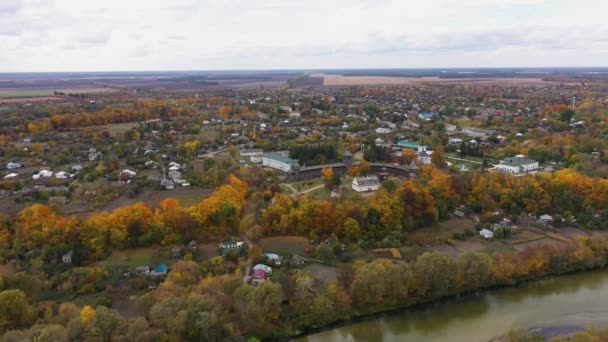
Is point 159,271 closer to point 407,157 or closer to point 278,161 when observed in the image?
point 278,161

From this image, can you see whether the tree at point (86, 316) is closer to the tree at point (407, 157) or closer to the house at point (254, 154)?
the house at point (254, 154)

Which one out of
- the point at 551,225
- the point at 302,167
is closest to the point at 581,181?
the point at 551,225

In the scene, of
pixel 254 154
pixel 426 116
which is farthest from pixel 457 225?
pixel 426 116

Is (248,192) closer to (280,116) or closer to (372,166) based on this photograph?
(372,166)

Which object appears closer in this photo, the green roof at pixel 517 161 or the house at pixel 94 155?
the green roof at pixel 517 161

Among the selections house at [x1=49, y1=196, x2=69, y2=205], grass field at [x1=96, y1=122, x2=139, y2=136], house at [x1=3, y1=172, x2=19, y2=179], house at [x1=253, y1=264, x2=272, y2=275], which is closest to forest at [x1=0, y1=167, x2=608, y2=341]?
house at [x1=253, y1=264, x2=272, y2=275]

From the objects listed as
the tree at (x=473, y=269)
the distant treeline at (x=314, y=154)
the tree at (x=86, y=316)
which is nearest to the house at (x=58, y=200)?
the tree at (x=86, y=316)
